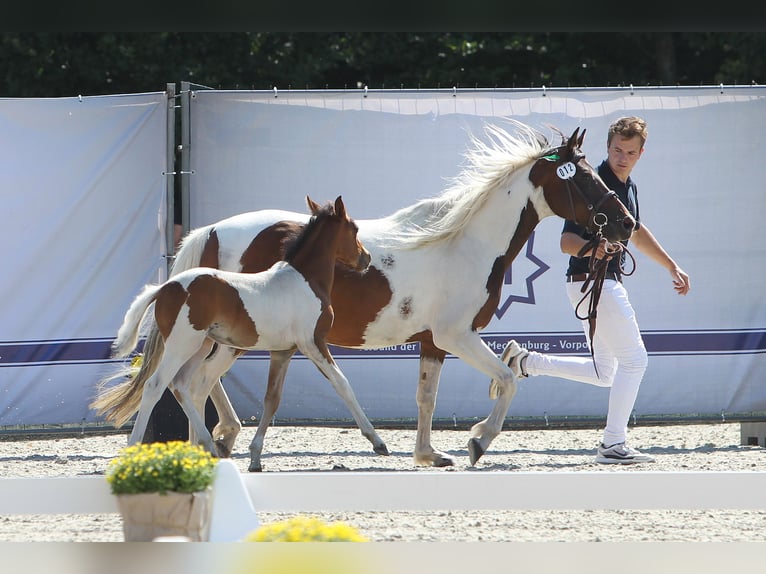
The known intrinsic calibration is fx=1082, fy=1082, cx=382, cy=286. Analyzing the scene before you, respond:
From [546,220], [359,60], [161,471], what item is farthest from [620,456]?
[359,60]

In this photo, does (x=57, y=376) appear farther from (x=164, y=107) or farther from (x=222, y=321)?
(x=222, y=321)

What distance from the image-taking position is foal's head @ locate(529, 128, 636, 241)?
226 inches

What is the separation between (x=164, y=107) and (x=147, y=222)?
0.82m

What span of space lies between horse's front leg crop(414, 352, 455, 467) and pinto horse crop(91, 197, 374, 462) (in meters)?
0.58

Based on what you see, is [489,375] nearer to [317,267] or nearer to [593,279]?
[593,279]

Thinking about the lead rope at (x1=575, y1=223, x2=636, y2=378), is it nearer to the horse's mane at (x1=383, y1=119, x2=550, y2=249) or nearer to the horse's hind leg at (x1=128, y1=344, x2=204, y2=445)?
the horse's mane at (x1=383, y1=119, x2=550, y2=249)

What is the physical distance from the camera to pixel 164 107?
7.62 m

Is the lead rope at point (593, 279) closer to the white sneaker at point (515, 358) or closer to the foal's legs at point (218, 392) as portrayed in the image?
the white sneaker at point (515, 358)

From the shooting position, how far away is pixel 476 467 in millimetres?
6039

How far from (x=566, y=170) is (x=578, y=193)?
6.1 inches

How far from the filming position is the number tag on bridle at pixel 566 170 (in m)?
5.91

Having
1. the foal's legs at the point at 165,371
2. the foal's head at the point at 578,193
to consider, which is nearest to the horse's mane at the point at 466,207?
the foal's head at the point at 578,193

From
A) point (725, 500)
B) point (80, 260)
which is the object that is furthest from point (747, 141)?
point (725, 500)

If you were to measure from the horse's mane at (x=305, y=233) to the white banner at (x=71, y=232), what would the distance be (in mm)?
2224
